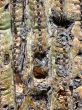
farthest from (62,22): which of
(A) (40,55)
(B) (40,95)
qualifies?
(B) (40,95)

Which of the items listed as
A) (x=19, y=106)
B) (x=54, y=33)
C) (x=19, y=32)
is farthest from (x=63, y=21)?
(x=19, y=106)

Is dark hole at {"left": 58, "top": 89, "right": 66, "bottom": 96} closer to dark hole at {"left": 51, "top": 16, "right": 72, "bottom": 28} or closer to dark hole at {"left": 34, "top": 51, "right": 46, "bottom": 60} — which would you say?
dark hole at {"left": 34, "top": 51, "right": 46, "bottom": 60}

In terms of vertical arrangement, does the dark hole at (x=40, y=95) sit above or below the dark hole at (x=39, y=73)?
below

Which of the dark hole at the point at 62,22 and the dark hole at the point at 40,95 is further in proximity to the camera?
the dark hole at the point at 62,22

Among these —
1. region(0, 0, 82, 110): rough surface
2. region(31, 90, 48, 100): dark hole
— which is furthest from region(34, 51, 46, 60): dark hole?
region(31, 90, 48, 100): dark hole

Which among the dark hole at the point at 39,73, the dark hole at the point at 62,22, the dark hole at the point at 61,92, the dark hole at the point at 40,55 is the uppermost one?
the dark hole at the point at 62,22

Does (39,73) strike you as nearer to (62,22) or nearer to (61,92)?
(61,92)

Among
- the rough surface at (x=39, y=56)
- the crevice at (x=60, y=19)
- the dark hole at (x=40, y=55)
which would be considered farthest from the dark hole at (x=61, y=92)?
the crevice at (x=60, y=19)

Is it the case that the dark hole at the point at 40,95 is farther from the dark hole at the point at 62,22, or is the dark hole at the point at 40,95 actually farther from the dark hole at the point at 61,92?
the dark hole at the point at 62,22

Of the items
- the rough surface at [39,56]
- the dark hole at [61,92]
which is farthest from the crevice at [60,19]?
the dark hole at [61,92]

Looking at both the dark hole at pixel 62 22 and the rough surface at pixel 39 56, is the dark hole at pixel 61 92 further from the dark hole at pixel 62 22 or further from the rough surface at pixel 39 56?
the dark hole at pixel 62 22

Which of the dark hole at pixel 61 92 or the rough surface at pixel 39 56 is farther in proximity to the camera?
the dark hole at pixel 61 92
